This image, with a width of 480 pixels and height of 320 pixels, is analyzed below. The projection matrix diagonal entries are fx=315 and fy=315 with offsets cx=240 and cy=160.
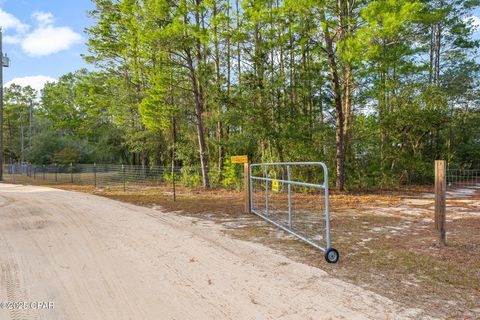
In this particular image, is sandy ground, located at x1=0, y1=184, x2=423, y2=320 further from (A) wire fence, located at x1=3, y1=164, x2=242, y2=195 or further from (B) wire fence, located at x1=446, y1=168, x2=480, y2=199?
(B) wire fence, located at x1=446, y1=168, x2=480, y2=199

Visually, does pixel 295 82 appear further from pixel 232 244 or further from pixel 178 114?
pixel 232 244

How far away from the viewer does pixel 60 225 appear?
607 centimetres

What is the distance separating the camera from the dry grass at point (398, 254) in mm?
2994

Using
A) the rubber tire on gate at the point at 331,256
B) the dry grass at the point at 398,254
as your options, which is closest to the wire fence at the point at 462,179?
the dry grass at the point at 398,254

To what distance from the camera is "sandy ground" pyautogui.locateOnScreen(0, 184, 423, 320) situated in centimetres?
272

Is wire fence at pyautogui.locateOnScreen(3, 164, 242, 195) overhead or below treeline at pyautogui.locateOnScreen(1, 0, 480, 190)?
below

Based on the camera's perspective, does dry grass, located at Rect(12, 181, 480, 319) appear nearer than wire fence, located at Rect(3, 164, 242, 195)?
Yes

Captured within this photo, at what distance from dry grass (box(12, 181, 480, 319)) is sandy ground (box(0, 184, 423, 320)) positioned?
26 centimetres

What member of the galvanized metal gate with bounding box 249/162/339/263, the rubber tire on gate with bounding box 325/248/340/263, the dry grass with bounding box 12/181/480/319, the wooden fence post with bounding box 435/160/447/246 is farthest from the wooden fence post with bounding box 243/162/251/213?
the wooden fence post with bounding box 435/160/447/246

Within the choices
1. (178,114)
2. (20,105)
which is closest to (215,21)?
(178,114)

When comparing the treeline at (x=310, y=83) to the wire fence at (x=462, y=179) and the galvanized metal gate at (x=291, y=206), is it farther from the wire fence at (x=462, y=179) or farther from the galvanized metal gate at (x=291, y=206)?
the galvanized metal gate at (x=291, y=206)

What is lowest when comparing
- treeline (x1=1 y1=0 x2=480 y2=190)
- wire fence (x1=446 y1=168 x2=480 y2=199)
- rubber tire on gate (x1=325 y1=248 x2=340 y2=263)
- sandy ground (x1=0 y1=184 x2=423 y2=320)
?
sandy ground (x1=0 y1=184 x2=423 y2=320)

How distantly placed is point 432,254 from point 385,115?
10693 millimetres

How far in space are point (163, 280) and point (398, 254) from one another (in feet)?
10.1
